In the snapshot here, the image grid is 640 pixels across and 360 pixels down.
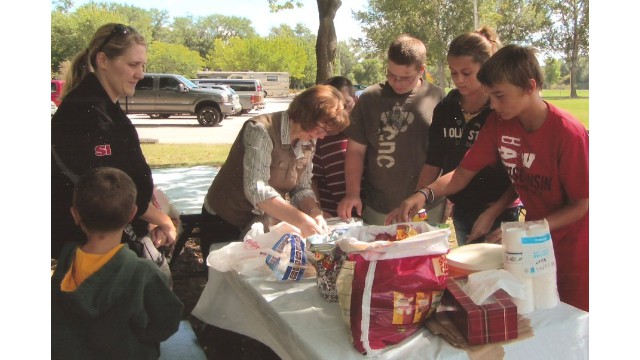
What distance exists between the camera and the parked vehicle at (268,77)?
2.16 metres

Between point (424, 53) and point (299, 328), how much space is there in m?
1.22

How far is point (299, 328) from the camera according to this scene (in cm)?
119

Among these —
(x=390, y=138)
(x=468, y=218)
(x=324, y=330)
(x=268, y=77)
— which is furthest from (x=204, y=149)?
(x=324, y=330)

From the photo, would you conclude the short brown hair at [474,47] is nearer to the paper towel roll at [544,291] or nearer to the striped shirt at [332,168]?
the striped shirt at [332,168]

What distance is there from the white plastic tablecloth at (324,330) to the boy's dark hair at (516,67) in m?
0.57

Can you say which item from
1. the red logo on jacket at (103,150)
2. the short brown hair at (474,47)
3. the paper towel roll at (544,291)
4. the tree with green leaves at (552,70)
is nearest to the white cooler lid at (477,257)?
the paper towel roll at (544,291)

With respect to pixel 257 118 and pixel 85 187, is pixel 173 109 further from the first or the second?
pixel 85 187

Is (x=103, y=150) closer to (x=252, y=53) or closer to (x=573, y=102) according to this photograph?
(x=252, y=53)

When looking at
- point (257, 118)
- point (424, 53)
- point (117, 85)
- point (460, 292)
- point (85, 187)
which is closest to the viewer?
point (460, 292)

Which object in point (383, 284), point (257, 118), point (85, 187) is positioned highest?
point (257, 118)

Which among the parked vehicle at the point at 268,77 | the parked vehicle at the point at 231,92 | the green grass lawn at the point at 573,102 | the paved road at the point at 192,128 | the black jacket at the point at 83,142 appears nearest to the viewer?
the black jacket at the point at 83,142

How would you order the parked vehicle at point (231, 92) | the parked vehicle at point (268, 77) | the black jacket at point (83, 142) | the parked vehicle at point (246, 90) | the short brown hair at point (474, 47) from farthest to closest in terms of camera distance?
the parked vehicle at point (231, 92) < the parked vehicle at point (246, 90) < the parked vehicle at point (268, 77) < the short brown hair at point (474, 47) < the black jacket at point (83, 142)
